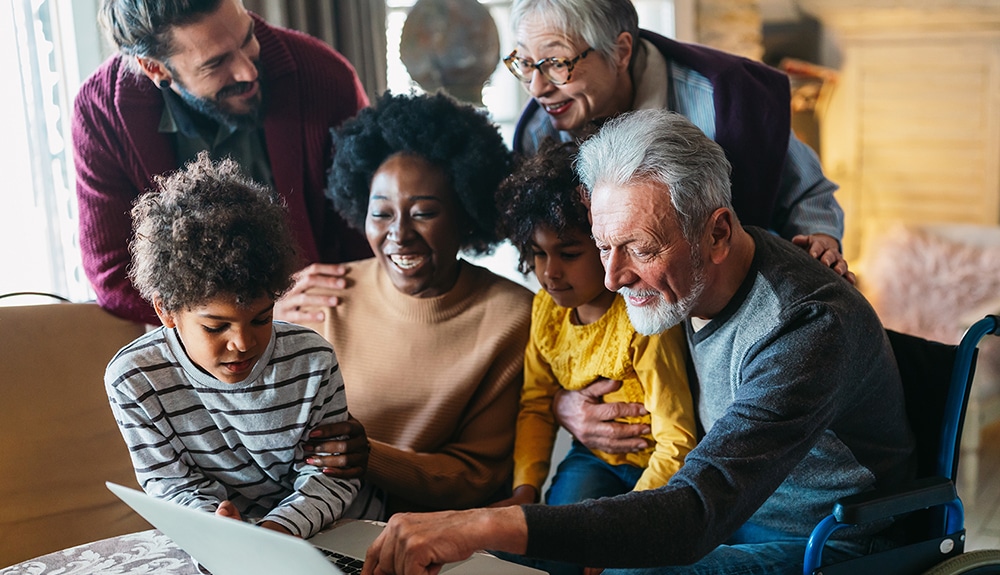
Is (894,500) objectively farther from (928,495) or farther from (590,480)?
(590,480)

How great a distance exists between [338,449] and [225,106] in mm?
943

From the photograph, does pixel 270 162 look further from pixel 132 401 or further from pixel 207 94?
pixel 132 401

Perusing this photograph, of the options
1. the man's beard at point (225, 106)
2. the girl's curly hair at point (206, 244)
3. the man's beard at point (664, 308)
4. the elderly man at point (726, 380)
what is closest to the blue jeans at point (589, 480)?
the elderly man at point (726, 380)

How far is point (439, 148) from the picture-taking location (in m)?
1.96

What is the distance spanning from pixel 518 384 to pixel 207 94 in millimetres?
952

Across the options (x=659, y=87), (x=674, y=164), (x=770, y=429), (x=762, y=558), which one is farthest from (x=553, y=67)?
(x=762, y=558)

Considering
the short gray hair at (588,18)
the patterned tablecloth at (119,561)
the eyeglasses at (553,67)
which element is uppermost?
the short gray hair at (588,18)

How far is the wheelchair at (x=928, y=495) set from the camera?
147 cm

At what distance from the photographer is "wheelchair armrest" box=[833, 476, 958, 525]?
1.44m

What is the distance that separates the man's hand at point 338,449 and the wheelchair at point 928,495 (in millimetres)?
766

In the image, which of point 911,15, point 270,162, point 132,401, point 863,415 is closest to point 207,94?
point 270,162

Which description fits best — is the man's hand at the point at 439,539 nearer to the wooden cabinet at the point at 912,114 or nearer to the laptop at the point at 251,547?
the laptop at the point at 251,547

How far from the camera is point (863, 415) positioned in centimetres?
156

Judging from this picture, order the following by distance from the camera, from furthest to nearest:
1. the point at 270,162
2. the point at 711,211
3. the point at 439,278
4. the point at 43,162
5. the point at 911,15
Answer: the point at 911,15
the point at 43,162
the point at 270,162
the point at 439,278
the point at 711,211
